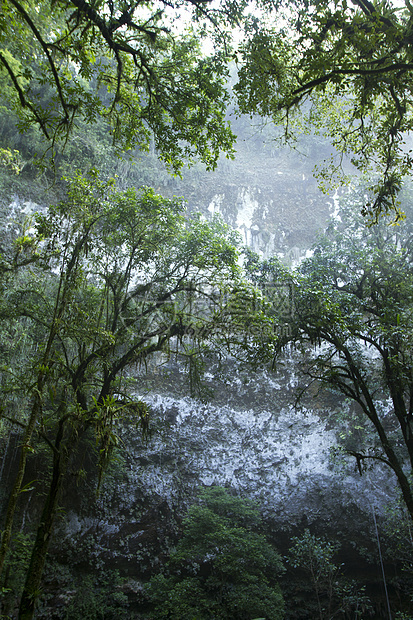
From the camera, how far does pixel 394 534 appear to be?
717 centimetres

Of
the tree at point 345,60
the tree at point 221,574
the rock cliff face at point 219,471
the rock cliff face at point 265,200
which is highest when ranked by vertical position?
the rock cliff face at point 265,200

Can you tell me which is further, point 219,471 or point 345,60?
point 219,471

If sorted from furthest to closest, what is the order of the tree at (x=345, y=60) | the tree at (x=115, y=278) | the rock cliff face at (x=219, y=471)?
the rock cliff face at (x=219, y=471) < the tree at (x=115, y=278) < the tree at (x=345, y=60)

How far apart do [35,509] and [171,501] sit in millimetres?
2671

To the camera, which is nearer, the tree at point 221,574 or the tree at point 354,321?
the tree at point 354,321

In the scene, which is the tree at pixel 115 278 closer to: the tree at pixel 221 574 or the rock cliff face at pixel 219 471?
the rock cliff face at pixel 219 471

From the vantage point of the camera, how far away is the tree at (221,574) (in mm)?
5543

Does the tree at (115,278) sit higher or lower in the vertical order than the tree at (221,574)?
higher

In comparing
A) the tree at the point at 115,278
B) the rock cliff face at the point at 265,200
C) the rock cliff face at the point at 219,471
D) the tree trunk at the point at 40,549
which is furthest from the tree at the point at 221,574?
the rock cliff face at the point at 265,200

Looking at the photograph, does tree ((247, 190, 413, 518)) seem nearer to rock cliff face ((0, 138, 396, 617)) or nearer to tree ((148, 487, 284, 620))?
rock cliff face ((0, 138, 396, 617))

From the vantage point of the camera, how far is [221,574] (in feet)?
20.8

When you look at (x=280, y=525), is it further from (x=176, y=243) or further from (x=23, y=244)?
(x=23, y=244)

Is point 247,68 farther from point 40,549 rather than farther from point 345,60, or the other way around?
point 40,549

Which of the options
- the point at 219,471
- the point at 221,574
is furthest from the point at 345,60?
the point at 219,471
